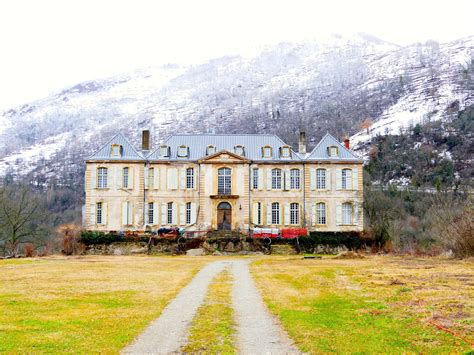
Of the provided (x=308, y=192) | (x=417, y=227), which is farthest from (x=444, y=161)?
(x=308, y=192)

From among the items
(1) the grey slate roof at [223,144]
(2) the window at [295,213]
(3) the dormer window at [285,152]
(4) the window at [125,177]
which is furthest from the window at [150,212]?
(3) the dormer window at [285,152]

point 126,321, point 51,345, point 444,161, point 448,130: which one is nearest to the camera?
point 51,345

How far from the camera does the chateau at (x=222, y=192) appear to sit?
169ft

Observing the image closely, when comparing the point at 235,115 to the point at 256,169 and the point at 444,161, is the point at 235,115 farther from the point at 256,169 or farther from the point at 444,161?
the point at 256,169

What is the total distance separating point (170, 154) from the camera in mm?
52531

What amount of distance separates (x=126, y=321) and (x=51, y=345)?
9.13 feet

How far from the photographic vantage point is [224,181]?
170 ft

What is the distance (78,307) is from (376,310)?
7.86 m

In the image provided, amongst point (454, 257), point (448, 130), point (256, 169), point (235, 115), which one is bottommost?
point (454, 257)

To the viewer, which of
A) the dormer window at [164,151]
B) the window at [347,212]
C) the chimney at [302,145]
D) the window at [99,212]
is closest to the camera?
the window at [99,212]

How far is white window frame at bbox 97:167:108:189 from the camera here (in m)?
51.8

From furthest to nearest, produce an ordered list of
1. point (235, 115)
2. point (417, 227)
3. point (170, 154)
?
1. point (235, 115)
2. point (417, 227)
3. point (170, 154)

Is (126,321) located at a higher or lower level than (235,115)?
lower

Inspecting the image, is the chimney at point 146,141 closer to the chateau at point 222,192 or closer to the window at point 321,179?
the chateau at point 222,192
